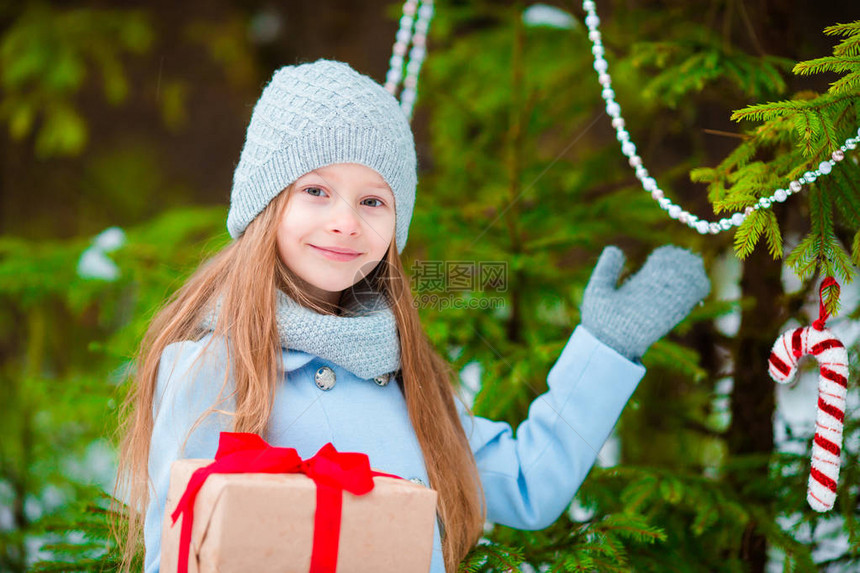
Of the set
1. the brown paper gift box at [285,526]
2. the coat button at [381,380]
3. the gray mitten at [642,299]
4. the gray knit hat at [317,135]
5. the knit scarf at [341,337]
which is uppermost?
the gray knit hat at [317,135]

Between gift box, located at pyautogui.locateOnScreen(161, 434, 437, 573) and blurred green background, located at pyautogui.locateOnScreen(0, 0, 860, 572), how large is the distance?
47 centimetres

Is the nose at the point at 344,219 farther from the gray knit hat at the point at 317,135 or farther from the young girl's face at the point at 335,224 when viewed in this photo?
the gray knit hat at the point at 317,135

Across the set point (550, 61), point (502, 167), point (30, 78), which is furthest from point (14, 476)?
point (550, 61)

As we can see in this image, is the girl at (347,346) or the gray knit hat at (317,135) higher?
the gray knit hat at (317,135)

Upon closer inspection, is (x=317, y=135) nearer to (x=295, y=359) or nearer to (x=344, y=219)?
(x=344, y=219)

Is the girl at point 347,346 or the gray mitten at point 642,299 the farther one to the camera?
the gray mitten at point 642,299

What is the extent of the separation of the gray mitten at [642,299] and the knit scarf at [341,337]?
570 mm

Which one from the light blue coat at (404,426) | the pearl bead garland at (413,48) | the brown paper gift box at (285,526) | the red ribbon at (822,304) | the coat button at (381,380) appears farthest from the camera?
the pearl bead garland at (413,48)

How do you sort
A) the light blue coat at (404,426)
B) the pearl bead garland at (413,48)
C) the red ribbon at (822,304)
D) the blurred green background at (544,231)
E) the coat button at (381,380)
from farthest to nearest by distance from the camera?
1. the pearl bead garland at (413,48)
2. the blurred green background at (544,231)
3. the coat button at (381,380)
4. the light blue coat at (404,426)
5. the red ribbon at (822,304)

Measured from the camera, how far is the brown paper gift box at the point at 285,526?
131cm

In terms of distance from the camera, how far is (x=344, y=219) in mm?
1820

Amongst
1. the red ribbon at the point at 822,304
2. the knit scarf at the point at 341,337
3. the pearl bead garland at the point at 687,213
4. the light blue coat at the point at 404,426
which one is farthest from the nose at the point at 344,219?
the red ribbon at the point at 822,304

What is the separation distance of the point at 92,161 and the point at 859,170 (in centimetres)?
447

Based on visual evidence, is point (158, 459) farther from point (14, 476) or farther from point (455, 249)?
point (14, 476)
